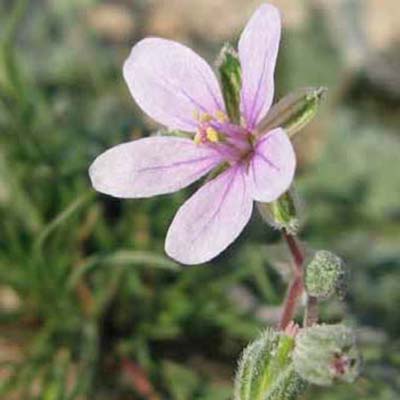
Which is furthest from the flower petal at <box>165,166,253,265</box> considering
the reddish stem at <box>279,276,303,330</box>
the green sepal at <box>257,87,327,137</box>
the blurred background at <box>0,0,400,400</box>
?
the blurred background at <box>0,0,400,400</box>

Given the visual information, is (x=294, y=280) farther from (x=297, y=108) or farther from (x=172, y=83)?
(x=172, y=83)

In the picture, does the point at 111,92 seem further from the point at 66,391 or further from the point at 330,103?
the point at 66,391

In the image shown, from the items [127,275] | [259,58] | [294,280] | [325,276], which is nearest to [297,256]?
[294,280]

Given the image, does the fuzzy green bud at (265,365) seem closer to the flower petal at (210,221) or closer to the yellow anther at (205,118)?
the flower petal at (210,221)

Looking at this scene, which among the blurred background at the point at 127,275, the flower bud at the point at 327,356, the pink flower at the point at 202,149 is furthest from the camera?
the blurred background at the point at 127,275

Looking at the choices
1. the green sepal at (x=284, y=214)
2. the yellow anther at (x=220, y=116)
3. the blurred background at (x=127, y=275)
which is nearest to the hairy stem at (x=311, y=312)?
the green sepal at (x=284, y=214)

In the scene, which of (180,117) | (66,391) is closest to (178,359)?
(66,391)
